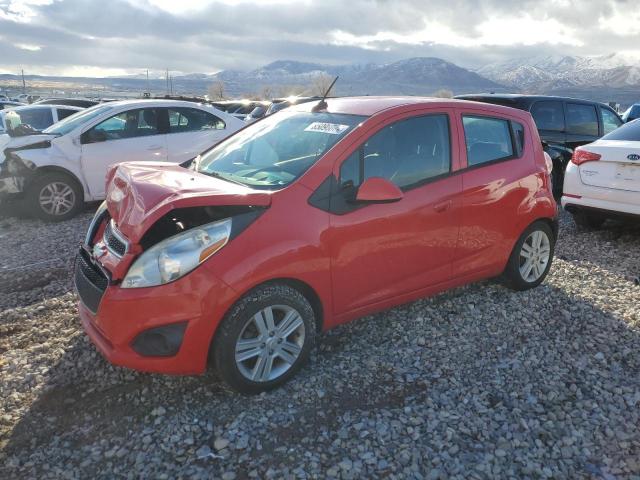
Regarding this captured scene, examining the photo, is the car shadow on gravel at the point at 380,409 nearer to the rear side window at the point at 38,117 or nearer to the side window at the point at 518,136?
the side window at the point at 518,136

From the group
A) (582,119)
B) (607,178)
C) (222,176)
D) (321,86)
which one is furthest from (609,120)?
(321,86)

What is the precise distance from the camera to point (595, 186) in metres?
6.35

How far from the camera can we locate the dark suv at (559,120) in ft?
28.0

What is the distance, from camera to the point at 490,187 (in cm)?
418

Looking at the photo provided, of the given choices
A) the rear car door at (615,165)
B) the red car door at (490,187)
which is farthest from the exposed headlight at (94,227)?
the rear car door at (615,165)

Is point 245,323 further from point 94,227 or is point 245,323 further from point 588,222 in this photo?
point 588,222

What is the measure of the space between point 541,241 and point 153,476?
12.6ft

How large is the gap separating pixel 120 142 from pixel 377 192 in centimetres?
579

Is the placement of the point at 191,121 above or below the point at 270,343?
above

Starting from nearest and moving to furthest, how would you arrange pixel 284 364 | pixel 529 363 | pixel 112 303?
pixel 112 303 → pixel 284 364 → pixel 529 363

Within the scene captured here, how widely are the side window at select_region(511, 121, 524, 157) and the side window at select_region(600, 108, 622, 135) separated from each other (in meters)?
6.10

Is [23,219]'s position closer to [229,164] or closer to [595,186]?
[229,164]

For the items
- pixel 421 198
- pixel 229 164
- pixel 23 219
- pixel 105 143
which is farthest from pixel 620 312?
pixel 23 219

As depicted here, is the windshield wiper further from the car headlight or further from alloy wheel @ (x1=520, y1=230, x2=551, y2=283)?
alloy wheel @ (x1=520, y1=230, x2=551, y2=283)
